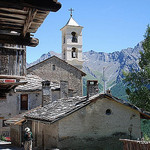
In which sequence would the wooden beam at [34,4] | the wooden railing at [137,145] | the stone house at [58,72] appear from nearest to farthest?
the wooden beam at [34,4]
the wooden railing at [137,145]
the stone house at [58,72]

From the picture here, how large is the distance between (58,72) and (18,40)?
26.1 m

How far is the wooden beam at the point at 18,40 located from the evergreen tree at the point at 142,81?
18.7 meters

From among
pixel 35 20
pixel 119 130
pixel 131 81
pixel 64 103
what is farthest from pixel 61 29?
pixel 35 20

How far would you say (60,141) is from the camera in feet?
45.9

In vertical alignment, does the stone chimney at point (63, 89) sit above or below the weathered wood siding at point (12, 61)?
below

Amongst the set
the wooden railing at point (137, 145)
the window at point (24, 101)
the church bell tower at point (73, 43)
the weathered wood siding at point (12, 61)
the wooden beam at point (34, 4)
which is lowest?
the wooden railing at point (137, 145)

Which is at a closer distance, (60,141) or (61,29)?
(60,141)

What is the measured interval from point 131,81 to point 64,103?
8787 millimetres

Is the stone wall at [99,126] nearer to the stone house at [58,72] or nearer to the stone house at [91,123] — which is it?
the stone house at [91,123]

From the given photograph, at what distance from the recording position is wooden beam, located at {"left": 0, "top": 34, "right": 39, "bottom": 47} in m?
3.79

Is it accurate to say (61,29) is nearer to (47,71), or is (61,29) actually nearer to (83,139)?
(47,71)

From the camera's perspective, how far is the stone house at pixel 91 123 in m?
14.2

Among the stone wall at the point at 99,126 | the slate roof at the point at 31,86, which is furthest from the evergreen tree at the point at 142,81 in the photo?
the slate roof at the point at 31,86

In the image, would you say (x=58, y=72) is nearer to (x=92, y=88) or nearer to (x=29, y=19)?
(x=92, y=88)
